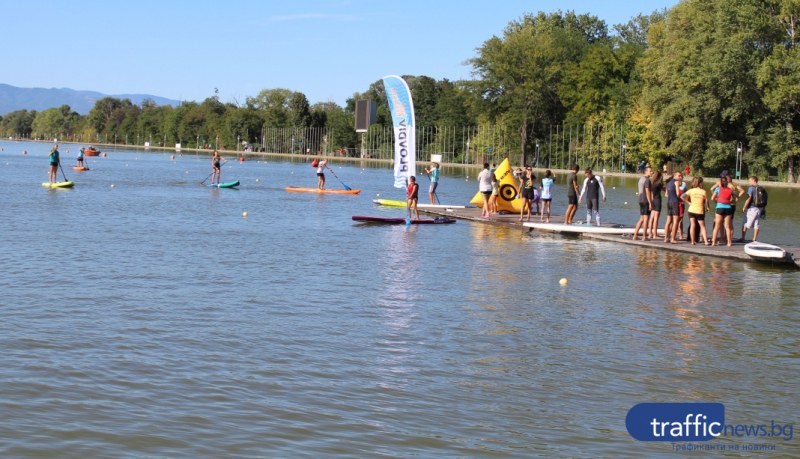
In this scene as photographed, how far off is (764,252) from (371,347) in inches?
497

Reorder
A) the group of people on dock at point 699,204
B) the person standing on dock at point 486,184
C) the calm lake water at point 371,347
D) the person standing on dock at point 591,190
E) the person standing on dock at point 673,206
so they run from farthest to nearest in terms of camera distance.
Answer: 1. the person standing on dock at point 486,184
2. the person standing on dock at point 591,190
3. the person standing on dock at point 673,206
4. the group of people on dock at point 699,204
5. the calm lake water at point 371,347

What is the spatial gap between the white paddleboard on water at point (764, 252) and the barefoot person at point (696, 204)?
1.62 m

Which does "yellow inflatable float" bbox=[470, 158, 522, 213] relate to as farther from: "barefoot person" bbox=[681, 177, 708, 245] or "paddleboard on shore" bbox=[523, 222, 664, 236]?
"barefoot person" bbox=[681, 177, 708, 245]

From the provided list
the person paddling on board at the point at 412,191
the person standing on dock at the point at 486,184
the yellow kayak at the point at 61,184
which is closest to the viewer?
the person paddling on board at the point at 412,191

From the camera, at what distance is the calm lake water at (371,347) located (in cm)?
942

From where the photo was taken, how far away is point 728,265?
22.5m

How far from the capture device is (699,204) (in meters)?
24.1

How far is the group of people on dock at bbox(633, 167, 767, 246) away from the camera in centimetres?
2353

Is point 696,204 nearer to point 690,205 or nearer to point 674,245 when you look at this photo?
point 690,205

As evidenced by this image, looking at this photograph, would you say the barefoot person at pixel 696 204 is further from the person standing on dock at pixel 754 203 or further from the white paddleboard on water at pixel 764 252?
the white paddleboard on water at pixel 764 252

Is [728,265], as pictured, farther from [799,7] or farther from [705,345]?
[799,7]

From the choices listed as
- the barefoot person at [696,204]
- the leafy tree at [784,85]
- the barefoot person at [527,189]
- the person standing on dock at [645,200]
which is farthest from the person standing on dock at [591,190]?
the leafy tree at [784,85]

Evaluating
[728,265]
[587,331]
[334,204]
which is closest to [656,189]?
[728,265]

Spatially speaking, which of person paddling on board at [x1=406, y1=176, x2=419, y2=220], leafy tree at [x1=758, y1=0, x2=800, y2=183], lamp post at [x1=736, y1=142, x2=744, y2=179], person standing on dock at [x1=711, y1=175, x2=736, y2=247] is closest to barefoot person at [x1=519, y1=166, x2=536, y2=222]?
person paddling on board at [x1=406, y1=176, x2=419, y2=220]
